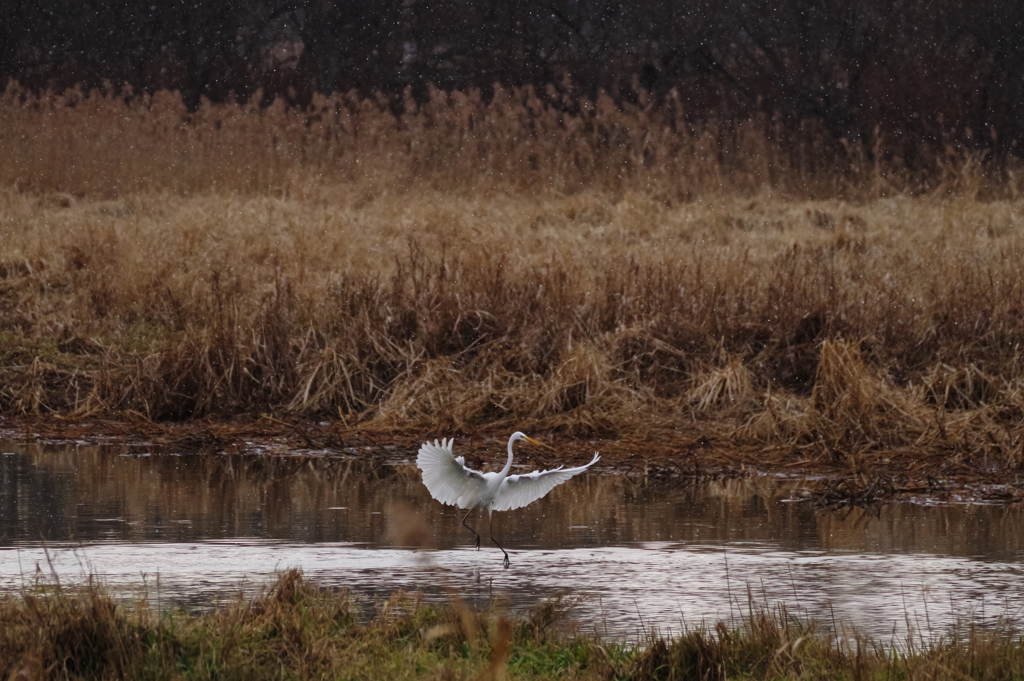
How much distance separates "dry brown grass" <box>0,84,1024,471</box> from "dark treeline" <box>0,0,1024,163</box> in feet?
19.2

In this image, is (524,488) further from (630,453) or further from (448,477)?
(630,453)

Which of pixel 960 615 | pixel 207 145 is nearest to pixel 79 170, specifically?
pixel 207 145

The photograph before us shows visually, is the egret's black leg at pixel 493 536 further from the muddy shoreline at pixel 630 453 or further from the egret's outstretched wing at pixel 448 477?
the muddy shoreline at pixel 630 453

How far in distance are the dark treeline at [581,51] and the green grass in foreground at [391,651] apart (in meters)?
20.4

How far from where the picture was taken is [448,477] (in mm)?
7723

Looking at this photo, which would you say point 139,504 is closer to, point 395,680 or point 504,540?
point 504,540

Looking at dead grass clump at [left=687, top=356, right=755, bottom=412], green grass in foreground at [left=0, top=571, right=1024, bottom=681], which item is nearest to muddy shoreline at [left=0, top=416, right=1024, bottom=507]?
dead grass clump at [left=687, top=356, right=755, bottom=412]

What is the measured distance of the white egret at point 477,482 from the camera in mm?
7645

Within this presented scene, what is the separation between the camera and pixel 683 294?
1365 cm

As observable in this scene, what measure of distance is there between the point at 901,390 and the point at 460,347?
3.43m

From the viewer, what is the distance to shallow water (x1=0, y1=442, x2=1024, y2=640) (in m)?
6.93

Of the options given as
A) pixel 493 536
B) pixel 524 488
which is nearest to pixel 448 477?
pixel 524 488

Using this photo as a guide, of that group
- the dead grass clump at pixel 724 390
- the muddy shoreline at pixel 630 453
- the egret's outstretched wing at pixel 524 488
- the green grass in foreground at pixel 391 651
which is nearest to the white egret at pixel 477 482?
the egret's outstretched wing at pixel 524 488

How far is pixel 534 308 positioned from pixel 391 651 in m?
7.92
